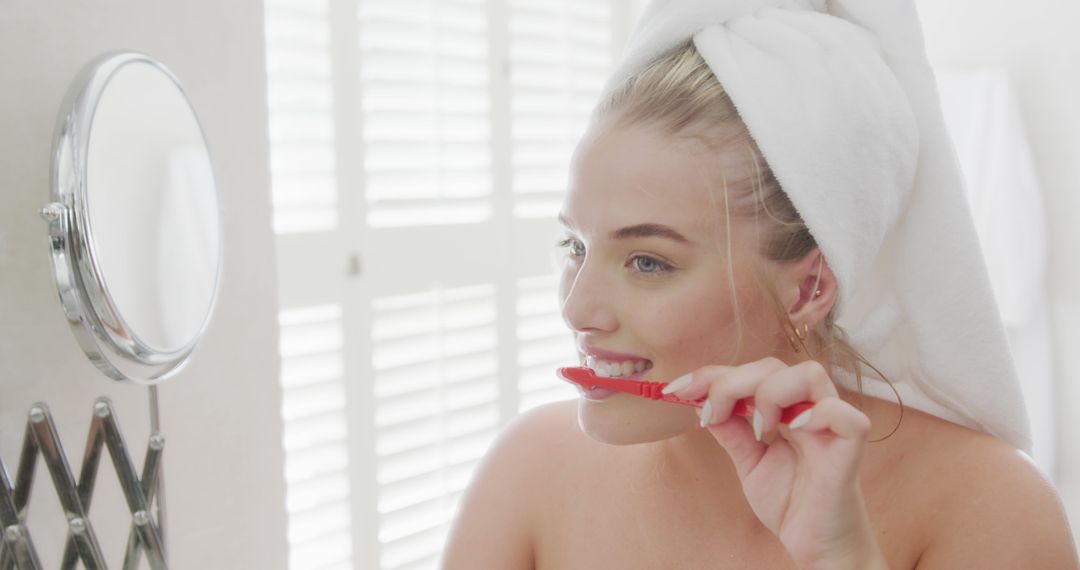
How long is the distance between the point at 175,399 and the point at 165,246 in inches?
6.5

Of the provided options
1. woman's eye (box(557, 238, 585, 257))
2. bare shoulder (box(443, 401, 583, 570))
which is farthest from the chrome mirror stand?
woman's eye (box(557, 238, 585, 257))

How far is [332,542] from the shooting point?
4.97ft

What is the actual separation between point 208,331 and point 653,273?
46cm

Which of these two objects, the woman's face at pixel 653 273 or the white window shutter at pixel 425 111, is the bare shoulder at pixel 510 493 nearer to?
the woman's face at pixel 653 273

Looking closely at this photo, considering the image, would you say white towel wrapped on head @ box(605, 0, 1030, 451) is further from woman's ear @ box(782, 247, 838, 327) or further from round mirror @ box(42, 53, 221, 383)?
round mirror @ box(42, 53, 221, 383)

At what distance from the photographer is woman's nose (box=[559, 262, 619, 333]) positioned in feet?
2.42

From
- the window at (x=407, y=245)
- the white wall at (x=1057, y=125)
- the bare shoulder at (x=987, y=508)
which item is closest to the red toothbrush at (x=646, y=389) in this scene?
the bare shoulder at (x=987, y=508)

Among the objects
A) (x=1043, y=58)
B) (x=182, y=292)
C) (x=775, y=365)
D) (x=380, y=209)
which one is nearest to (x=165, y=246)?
(x=182, y=292)

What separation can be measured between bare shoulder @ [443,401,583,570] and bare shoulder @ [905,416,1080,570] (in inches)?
14.3

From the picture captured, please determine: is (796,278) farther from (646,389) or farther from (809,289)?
(646,389)

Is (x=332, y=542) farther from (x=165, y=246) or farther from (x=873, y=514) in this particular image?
(x=873, y=514)

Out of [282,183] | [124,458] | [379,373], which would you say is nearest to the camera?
[124,458]

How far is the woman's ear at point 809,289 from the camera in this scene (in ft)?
2.49

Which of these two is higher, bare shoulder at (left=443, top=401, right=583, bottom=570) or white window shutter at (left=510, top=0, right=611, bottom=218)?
white window shutter at (left=510, top=0, right=611, bottom=218)
